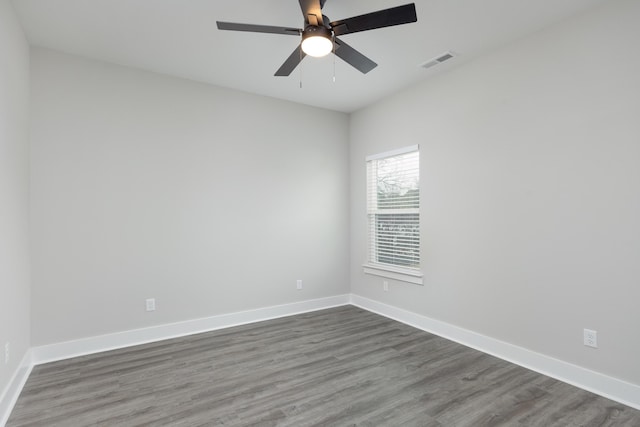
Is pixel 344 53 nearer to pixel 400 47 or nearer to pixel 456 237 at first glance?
pixel 400 47

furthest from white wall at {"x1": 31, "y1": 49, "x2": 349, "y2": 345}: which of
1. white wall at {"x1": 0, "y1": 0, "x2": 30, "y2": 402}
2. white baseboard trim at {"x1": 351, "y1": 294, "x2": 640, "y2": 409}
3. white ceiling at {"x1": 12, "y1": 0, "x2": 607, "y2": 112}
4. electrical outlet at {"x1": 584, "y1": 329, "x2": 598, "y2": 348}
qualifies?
electrical outlet at {"x1": 584, "y1": 329, "x2": 598, "y2": 348}

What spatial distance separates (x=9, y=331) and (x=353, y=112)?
14.4 ft

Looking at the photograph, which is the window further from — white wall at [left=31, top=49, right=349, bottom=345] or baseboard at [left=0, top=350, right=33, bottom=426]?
baseboard at [left=0, top=350, right=33, bottom=426]

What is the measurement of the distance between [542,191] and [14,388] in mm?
4314

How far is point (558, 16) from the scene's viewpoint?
102 inches

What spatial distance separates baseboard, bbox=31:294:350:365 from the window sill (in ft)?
2.47

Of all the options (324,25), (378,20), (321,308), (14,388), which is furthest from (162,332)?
(378,20)

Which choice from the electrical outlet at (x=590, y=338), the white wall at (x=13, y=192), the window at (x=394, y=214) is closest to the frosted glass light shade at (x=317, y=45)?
the white wall at (x=13, y=192)

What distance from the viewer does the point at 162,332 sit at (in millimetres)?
3523

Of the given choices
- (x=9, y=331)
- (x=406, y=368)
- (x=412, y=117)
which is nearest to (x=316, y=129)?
(x=412, y=117)

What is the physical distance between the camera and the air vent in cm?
319

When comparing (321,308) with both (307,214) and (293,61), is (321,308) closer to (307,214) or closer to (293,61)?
(307,214)

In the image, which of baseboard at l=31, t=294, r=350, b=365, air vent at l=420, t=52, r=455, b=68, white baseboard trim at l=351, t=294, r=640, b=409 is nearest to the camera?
white baseboard trim at l=351, t=294, r=640, b=409

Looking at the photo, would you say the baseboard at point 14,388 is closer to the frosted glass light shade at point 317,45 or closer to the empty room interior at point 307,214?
the empty room interior at point 307,214
